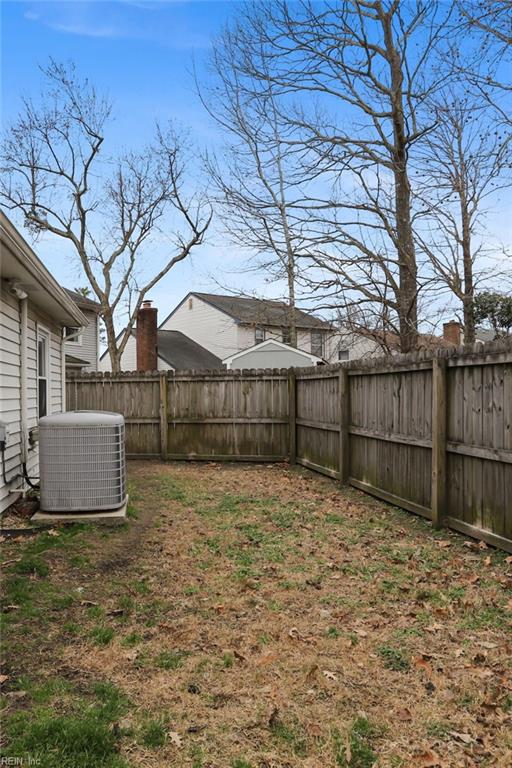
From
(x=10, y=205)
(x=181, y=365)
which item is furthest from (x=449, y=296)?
(x=10, y=205)

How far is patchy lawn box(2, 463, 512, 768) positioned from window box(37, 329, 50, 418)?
3286mm

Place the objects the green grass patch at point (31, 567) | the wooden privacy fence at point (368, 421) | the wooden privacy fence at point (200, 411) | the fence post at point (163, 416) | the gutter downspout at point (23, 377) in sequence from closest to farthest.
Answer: the green grass patch at point (31, 567)
the wooden privacy fence at point (368, 421)
the gutter downspout at point (23, 377)
the wooden privacy fence at point (200, 411)
the fence post at point (163, 416)

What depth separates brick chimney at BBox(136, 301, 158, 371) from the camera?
21859 millimetres

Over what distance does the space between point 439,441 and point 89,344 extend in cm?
2066

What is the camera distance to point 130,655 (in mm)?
3102

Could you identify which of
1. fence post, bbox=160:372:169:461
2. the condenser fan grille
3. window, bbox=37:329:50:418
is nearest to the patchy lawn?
the condenser fan grille

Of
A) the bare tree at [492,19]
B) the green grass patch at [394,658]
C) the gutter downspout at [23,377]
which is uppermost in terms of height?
the bare tree at [492,19]

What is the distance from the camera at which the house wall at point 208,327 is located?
27.1 meters

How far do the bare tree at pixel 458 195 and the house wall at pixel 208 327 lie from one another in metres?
14.4

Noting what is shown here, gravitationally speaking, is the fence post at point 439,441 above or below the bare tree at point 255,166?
below

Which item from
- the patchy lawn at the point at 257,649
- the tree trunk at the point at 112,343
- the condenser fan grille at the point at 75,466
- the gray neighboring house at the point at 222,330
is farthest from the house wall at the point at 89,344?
the patchy lawn at the point at 257,649

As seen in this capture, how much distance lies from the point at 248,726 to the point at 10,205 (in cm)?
2383

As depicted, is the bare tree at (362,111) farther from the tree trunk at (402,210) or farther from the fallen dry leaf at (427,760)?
the fallen dry leaf at (427,760)

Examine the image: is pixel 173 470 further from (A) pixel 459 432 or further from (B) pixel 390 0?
(B) pixel 390 0
